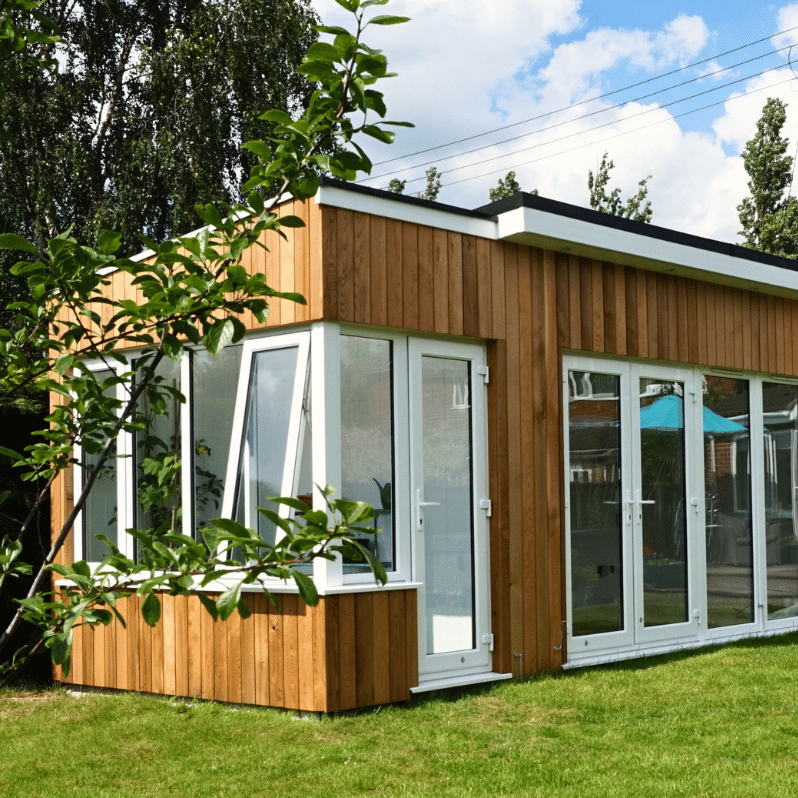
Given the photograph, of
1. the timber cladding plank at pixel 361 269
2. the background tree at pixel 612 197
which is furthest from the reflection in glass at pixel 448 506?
the background tree at pixel 612 197

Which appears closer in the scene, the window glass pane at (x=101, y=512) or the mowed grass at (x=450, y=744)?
the mowed grass at (x=450, y=744)

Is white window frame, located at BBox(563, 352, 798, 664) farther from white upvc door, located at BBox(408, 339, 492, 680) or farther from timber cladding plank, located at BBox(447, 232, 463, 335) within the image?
timber cladding plank, located at BBox(447, 232, 463, 335)

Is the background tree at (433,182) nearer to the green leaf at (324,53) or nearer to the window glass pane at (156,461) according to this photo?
the window glass pane at (156,461)

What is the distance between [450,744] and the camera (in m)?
5.23

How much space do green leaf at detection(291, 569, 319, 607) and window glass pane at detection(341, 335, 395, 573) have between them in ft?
14.7

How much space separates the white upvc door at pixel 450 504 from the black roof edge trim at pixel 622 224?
0.95 meters

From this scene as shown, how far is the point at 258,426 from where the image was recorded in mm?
6324

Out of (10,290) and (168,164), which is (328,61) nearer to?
(168,164)

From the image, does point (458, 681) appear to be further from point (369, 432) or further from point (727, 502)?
point (727, 502)

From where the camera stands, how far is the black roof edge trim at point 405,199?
6117mm

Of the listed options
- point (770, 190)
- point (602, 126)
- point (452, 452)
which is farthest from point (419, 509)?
point (602, 126)

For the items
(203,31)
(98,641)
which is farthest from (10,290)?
(98,641)

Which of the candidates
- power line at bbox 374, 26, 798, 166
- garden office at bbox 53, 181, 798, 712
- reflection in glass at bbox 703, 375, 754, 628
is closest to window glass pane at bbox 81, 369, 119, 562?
garden office at bbox 53, 181, 798, 712

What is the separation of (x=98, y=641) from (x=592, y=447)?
3.63 meters
